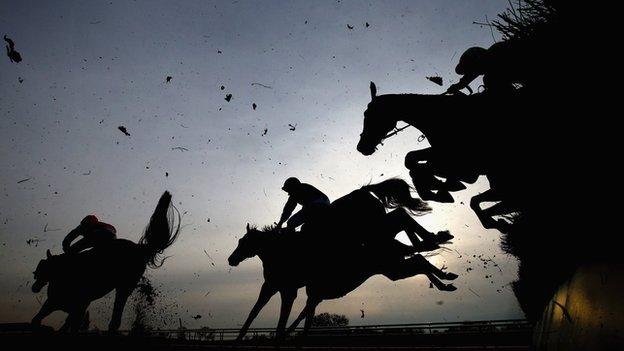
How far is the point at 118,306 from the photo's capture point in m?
8.34

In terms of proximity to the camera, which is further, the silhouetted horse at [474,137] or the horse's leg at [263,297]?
the horse's leg at [263,297]

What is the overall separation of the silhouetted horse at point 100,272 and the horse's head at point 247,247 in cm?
149

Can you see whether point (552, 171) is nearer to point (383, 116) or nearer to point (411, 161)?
point (411, 161)

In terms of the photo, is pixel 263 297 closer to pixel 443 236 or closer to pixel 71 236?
pixel 443 236

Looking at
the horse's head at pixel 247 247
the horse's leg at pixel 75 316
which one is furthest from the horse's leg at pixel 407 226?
the horse's leg at pixel 75 316

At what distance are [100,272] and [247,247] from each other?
10.7ft

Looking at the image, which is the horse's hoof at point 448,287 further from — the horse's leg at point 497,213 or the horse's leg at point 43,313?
the horse's leg at point 43,313

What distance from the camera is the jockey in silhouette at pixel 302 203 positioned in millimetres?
7348

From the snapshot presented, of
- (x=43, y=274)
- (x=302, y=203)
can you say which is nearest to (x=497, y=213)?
(x=302, y=203)

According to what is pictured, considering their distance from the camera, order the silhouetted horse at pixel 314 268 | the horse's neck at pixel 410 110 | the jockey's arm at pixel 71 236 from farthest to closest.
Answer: the jockey's arm at pixel 71 236
the silhouetted horse at pixel 314 268
the horse's neck at pixel 410 110

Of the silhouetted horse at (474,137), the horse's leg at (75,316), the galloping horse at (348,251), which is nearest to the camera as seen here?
the silhouetted horse at (474,137)

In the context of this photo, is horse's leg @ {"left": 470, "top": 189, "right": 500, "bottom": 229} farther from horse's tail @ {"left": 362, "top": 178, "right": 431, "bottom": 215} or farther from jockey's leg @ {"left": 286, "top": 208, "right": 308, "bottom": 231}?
jockey's leg @ {"left": 286, "top": 208, "right": 308, "bottom": 231}

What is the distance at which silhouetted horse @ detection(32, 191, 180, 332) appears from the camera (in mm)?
8281

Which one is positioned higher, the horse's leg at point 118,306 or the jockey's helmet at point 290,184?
the jockey's helmet at point 290,184
